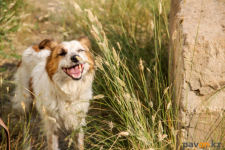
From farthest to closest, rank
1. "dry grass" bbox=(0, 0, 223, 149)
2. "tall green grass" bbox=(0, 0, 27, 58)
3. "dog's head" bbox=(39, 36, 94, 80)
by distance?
"tall green grass" bbox=(0, 0, 27, 58)
"dog's head" bbox=(39, 36, 94, 80)
"dry grass" bbox=(0, 0, 223, 149)

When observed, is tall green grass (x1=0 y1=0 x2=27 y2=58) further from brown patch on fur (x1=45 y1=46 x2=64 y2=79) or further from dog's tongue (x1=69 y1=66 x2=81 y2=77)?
dog's tongue (x1=69 y1=66 x2=81 y2=77)

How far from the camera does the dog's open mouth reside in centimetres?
255

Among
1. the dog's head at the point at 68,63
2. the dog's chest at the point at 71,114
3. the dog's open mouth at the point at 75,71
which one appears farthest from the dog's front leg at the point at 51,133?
A: the dog's open mouth at the point at 75,71

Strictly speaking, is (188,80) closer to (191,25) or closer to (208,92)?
(208,92)

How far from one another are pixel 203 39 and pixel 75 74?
134 cm

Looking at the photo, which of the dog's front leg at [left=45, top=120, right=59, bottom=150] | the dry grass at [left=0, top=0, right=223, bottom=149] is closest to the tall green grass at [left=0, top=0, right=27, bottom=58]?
the dry grass at [left=0, top=0, right=223, bottom=149]

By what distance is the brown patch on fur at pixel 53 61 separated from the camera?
2.69 metres

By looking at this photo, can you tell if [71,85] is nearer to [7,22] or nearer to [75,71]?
[75,71]

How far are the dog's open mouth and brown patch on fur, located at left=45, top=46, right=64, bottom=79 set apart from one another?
15cm

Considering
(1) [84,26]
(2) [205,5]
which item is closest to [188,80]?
(2) [205,5]

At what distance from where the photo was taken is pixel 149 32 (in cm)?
424

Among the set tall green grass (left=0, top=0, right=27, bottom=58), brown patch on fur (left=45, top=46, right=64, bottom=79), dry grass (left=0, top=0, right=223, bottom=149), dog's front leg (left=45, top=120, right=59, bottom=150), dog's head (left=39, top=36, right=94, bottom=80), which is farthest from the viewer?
tall green grass (left=0, top=0, right=27, bottom=58)

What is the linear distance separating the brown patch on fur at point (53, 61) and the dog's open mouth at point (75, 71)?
0.50ft

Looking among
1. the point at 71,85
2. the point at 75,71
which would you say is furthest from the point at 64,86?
the point at 75,71
